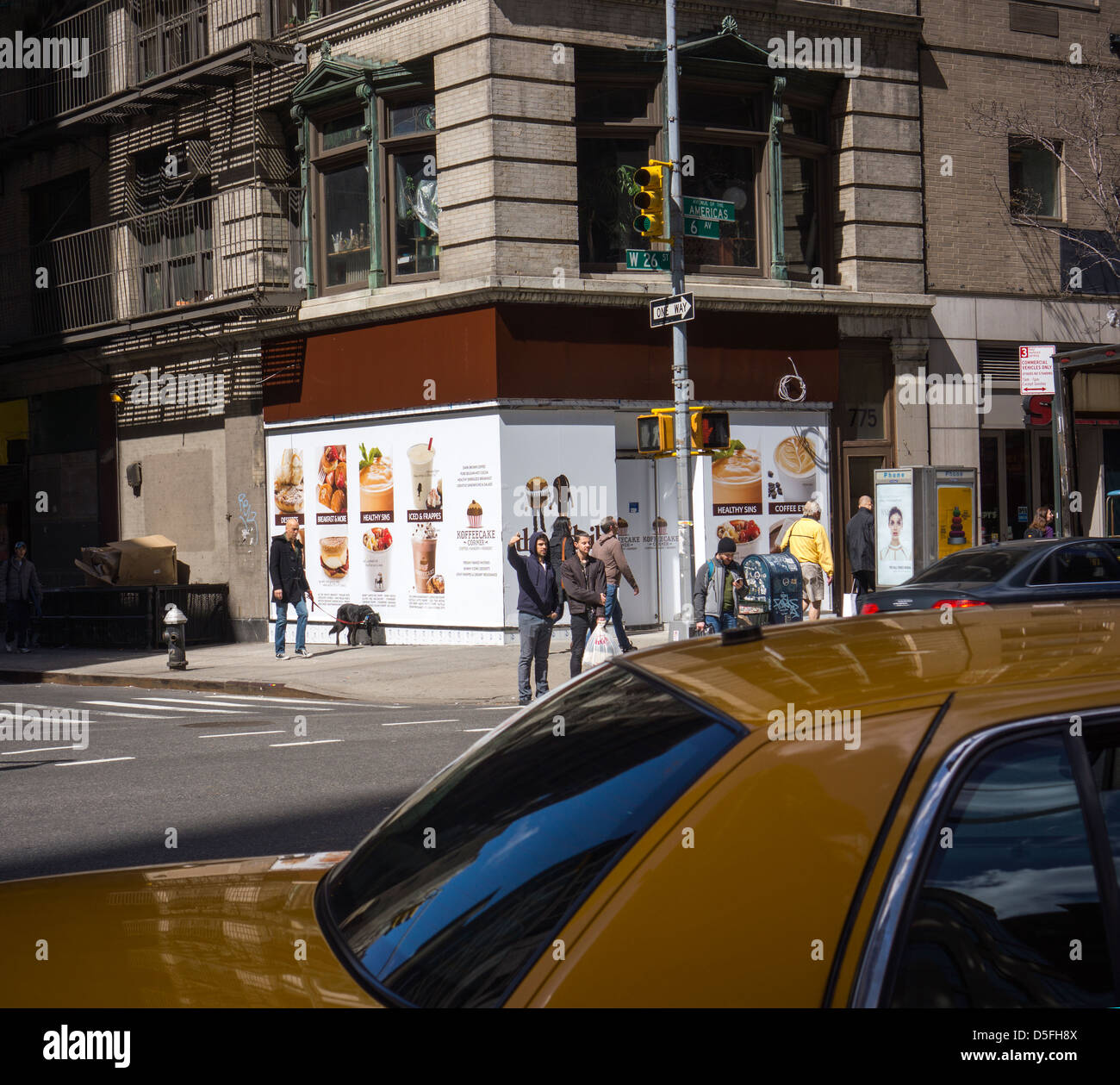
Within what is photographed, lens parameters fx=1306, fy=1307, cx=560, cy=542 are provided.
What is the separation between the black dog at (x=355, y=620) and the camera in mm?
21516

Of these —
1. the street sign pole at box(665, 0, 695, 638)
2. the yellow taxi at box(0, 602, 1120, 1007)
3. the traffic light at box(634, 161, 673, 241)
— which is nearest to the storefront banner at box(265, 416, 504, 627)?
the street sign pole at box(665, 0, 695, 638)

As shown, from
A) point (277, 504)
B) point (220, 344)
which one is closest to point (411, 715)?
point (277, 504)

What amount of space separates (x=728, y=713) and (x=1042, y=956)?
22.9 inches

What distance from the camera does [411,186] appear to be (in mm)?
21438

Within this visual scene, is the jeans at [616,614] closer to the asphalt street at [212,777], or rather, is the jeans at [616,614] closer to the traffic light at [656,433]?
the traffic light at [656,433]

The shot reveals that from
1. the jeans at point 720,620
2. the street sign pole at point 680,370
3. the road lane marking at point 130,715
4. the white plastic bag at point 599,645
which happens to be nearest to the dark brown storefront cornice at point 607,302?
the street sign pole at point 680,370

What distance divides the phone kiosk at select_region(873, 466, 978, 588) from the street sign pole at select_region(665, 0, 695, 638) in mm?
5534

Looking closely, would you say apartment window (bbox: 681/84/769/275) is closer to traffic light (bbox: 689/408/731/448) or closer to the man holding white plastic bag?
traffic light (bbox: 689/408/731/448)

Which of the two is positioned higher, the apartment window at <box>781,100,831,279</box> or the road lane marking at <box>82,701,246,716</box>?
the apartment window at <box>781,100,831,279</box>

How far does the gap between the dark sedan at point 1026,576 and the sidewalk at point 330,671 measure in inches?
202

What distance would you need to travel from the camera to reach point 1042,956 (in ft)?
6.36

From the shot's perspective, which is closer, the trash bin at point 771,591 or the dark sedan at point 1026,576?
the dark sedan at point 1026,576

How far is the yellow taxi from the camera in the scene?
183 cm
